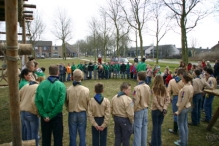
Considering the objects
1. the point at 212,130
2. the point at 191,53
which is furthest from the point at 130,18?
the point at 191,53

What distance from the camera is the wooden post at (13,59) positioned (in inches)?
90.4

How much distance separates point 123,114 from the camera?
397cm

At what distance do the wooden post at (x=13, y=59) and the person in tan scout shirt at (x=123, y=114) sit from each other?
2.00 meters

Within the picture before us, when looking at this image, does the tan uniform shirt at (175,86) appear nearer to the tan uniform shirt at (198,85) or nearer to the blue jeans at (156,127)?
the tan uniform shirt at (198,85)

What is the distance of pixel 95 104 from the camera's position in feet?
13.1

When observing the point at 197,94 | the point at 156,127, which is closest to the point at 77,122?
the point at 156,127

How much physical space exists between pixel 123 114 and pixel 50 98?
151 cm

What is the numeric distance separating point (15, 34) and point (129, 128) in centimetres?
283

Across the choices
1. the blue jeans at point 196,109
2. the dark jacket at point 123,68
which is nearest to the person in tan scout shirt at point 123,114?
the blue jeans at point 196,109

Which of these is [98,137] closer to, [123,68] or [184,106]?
[184,106]

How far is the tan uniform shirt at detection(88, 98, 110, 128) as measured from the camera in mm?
3977

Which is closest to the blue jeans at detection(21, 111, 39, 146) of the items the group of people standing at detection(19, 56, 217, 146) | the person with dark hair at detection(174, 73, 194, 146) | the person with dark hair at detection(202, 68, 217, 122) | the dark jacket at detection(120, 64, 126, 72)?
the group of people standing at detection(19, 56, 217, 146)

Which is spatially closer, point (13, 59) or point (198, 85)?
point (13, 59)

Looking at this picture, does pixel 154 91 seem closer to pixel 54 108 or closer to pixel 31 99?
pixel 54 108
